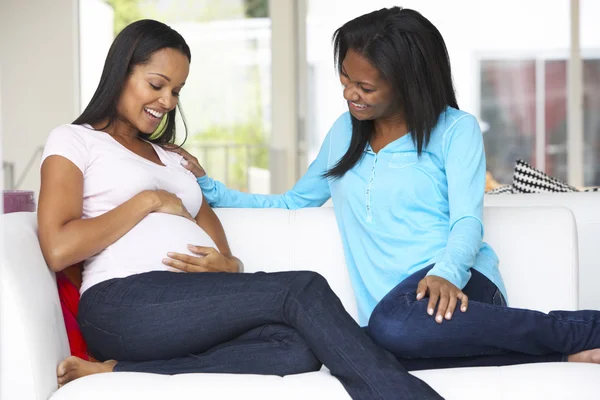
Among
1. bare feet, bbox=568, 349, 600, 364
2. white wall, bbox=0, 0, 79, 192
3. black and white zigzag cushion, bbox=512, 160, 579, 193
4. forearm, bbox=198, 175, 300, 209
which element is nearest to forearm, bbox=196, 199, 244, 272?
forearm, bbox=198, 175, 300, 209

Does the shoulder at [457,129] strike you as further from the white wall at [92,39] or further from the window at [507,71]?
the white wall at [92,39]

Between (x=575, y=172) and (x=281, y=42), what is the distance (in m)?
2.57

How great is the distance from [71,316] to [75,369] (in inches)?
8.5

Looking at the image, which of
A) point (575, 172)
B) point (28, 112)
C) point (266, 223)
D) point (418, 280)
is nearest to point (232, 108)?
point (28, 112)

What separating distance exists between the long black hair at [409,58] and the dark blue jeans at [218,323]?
60 centimetres

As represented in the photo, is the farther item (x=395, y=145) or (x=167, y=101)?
(x=395, y=145)

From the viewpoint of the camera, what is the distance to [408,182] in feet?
7.04

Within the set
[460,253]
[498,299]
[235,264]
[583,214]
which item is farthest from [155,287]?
[583,214]

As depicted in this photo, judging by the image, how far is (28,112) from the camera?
657 centimetres

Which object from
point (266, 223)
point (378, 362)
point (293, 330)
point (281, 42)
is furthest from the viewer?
point (281, 42)

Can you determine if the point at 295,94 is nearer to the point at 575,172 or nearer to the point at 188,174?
the point at 575,172

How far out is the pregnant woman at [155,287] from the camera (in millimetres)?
1732

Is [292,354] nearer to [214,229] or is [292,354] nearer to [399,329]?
[399,329]

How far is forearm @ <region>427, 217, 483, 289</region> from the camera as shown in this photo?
6.31 feet
